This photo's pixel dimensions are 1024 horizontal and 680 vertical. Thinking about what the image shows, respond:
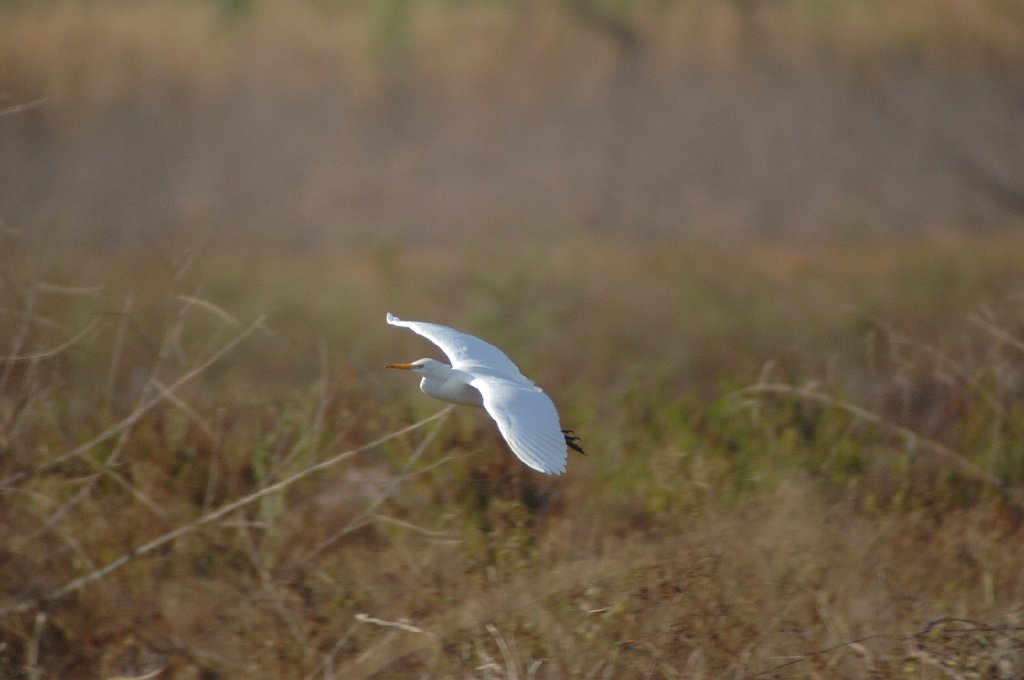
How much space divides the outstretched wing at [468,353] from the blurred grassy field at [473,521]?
0.40m

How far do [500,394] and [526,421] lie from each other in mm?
145

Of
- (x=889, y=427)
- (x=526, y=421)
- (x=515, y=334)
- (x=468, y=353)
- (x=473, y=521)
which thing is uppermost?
(x=526, y=421)

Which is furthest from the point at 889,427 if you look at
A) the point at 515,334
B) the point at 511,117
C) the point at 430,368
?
the point at 511,117

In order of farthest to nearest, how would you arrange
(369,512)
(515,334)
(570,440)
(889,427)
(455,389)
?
(515,334) → (889,427) → (369,512) → (570,440) → (455,389)

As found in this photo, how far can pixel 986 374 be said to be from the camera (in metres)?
5.92

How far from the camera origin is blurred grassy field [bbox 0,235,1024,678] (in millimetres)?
4262

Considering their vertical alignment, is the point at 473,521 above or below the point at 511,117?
above

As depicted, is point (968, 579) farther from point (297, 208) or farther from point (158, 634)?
point (297, 208)

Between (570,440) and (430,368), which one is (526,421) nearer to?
(430,368)

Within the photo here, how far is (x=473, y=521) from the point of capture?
4.86m

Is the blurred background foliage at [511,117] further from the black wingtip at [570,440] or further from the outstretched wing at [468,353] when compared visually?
the black wingtip at [570,440]

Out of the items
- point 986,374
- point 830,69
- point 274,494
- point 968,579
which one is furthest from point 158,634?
point 830,69

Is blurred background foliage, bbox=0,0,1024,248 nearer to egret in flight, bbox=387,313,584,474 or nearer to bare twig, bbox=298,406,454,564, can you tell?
bare twig, bbox=298,406,454,564

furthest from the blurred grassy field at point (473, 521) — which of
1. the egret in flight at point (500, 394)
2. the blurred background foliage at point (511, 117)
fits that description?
the blurred background foliage at point (511, 117)
